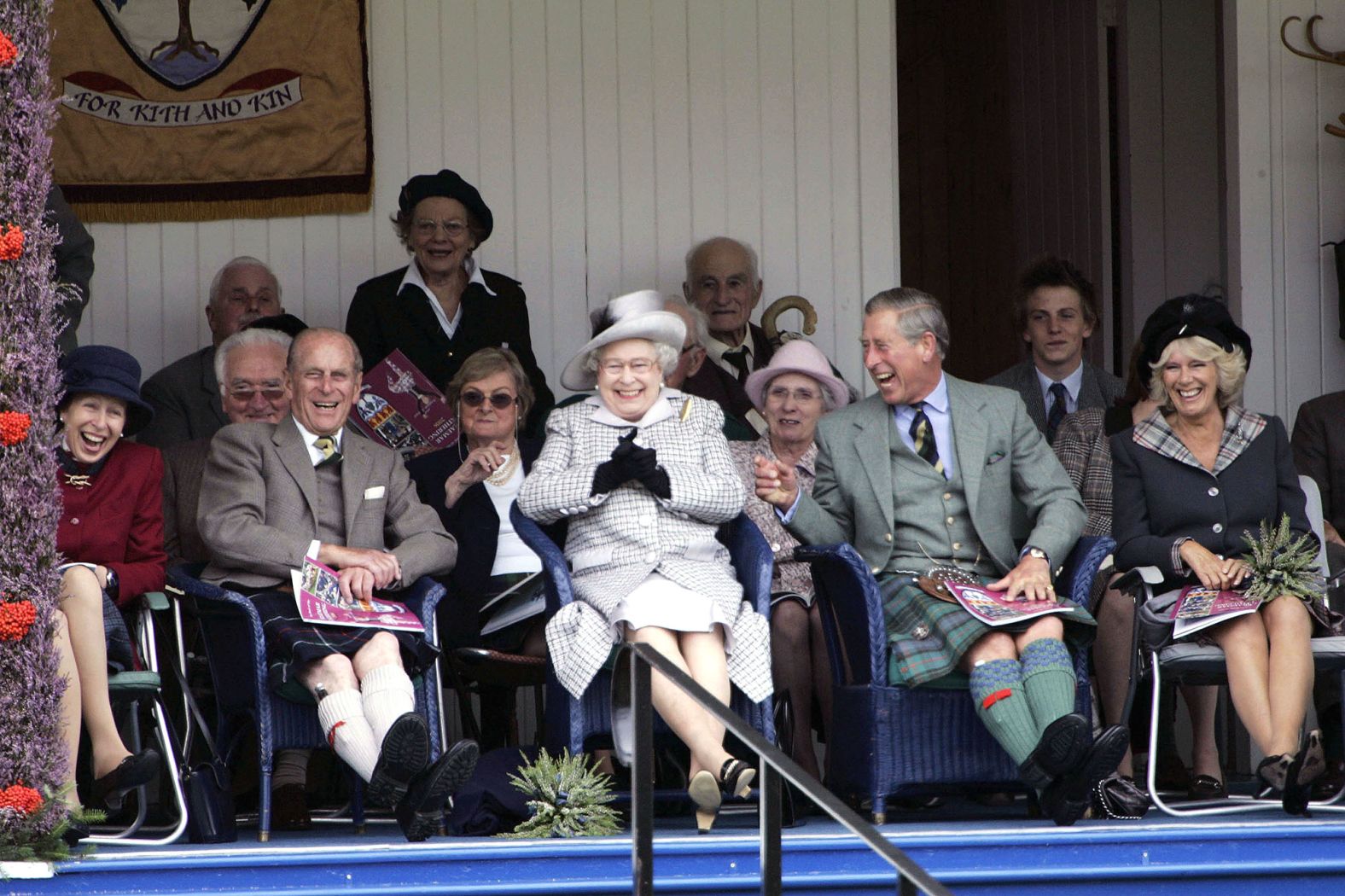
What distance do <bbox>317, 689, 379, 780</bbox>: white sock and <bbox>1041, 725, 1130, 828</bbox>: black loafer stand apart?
59.7 inches

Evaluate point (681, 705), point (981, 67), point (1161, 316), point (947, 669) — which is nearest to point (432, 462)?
point (681, 705)

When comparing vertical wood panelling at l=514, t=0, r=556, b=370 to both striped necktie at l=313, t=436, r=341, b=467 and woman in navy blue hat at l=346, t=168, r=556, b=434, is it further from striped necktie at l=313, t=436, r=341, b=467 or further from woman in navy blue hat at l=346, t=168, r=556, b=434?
striped necktie at l=313, t=436, r=341, b=467

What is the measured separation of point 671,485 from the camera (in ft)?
15.2

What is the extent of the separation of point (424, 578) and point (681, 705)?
2.71 ft

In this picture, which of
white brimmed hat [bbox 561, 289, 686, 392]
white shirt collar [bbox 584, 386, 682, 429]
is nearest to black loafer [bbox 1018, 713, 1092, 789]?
white shirt collar [bbox 584, 386, 682, 429]

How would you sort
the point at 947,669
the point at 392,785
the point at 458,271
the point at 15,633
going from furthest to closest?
1. the point at 458,271
2. the point at 947,669
3. the point at 392,785
4. the point at 15,633

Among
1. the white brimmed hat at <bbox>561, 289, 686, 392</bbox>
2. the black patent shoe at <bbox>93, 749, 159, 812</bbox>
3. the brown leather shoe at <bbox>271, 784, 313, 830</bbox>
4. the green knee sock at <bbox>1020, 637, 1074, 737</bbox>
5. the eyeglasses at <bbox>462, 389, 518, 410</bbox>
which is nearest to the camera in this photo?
the black patent shoe at <bbox>93, 749, 159, 812</bbox>

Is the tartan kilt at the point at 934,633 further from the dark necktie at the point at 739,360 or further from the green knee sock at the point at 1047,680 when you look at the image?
the dark necktie at the point at 739,360

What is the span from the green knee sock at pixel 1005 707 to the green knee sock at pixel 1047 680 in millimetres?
19

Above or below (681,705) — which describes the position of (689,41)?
above

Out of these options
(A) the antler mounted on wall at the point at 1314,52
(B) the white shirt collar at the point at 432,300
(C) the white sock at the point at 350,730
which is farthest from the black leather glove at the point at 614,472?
(A) the antler mounted on wall at the point at 1314,52

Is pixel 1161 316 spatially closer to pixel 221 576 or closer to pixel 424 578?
pixel 424 578

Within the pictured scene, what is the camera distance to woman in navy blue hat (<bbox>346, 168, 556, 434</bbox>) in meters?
6.09

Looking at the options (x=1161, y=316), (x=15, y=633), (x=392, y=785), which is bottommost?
(x=392, y=785)
